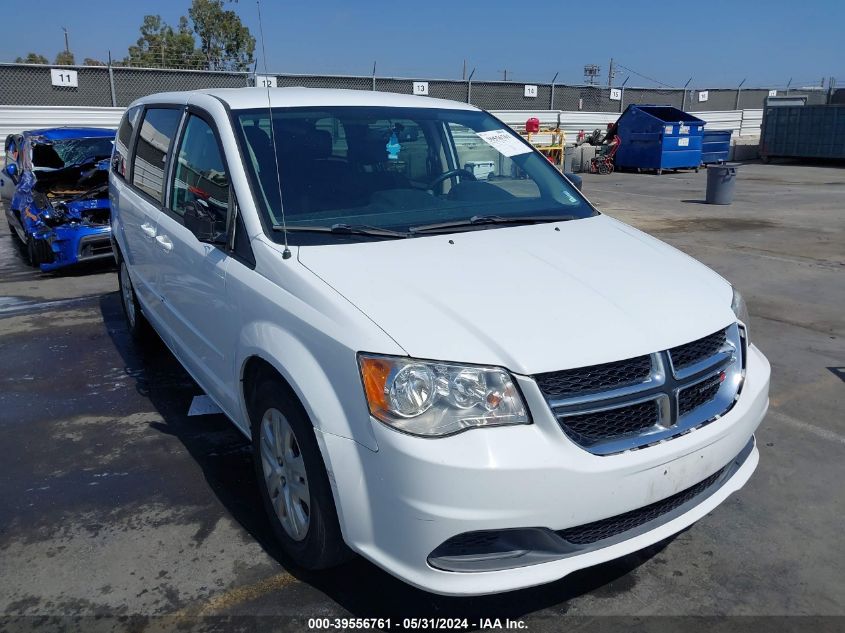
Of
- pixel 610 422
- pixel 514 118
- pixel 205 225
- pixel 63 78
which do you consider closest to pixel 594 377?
pixel 610 422

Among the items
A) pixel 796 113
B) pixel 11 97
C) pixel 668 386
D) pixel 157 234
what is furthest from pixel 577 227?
pixel 796 113

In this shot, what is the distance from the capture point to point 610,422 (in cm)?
239

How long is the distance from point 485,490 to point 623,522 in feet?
2.00

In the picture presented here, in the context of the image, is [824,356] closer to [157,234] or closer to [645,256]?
[645,256]

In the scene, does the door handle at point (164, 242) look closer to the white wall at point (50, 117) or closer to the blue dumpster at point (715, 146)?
the white wall at point (50, 117)

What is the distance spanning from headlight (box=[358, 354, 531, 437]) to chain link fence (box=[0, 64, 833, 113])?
33.5 ft

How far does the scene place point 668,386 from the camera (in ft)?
8.12

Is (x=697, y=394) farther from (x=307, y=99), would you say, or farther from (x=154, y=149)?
(x=154, y=149)

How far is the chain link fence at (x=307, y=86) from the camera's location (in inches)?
675

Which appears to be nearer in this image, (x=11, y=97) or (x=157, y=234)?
(x=157, y=234)

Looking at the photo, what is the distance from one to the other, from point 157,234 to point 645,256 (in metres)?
2.79

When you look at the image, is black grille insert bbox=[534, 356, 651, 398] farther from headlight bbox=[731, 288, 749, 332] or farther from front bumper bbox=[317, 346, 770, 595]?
headlight bbox=[731, 288, 749, 332]

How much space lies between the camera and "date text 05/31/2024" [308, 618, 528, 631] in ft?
8.55

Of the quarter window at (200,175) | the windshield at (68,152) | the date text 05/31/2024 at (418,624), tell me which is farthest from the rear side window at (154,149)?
→ the windshield at (68,152)
